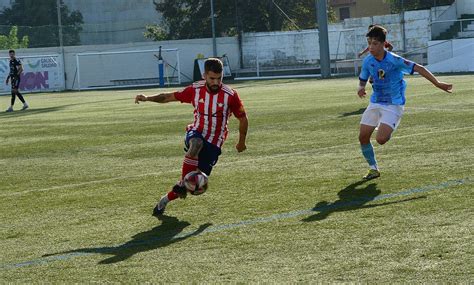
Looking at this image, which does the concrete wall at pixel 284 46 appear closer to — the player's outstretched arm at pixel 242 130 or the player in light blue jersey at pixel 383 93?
the player in light blue jersey at pixel 383 93

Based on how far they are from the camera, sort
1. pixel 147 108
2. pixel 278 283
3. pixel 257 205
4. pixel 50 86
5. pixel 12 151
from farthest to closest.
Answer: pixel 50 86
pixel 147 108
pixel 12 151
pixel 257 205
pixel 278 283

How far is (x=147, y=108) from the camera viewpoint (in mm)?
26156

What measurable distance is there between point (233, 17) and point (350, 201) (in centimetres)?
4879

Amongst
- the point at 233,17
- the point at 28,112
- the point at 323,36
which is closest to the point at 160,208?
the point at 28,112

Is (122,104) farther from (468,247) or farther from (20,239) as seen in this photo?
(468,247)

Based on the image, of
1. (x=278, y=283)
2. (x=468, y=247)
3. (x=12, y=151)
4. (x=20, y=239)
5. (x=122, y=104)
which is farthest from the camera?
(x=122, y=104)

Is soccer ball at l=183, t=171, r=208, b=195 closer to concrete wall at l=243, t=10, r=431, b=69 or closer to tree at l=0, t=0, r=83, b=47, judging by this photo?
concrete wall at l=243, t=10, r=431, b=69

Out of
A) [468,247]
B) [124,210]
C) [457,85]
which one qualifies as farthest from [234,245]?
[457,85]

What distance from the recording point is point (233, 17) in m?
57.3

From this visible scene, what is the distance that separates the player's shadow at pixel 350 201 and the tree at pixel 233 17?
44.8 metres

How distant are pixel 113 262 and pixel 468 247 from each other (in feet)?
8.24

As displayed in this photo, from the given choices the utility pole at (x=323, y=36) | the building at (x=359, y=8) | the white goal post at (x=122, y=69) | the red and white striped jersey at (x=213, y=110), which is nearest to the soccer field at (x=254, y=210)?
the red and white striped jersey at (x=213, y=110)

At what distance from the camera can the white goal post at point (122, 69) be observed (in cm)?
5078

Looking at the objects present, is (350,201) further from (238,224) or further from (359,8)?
(359,8)
